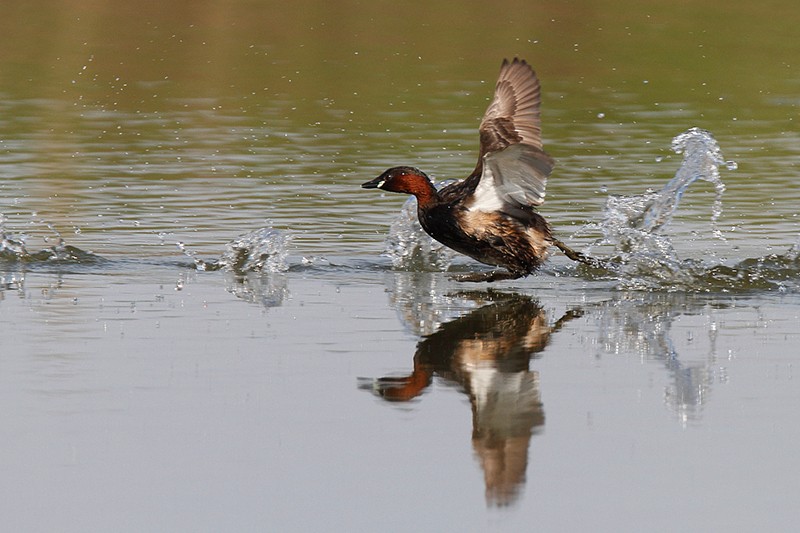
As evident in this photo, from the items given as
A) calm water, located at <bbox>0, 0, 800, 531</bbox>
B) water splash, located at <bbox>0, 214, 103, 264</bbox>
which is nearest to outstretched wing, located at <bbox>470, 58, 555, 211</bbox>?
calm water, located at <bbox>0, 0, 800, 531</bbox>

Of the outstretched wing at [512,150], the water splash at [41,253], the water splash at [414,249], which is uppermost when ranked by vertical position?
the outstretched wing at [512,150]

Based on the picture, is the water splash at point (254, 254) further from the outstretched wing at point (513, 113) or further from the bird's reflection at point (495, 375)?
the outstretched wing at point (513, 113)

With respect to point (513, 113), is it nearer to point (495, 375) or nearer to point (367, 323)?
point (367, 323)

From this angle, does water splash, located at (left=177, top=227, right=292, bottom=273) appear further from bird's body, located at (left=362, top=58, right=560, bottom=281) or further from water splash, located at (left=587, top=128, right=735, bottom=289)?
water splash, located at (left=587, top=128, right=735, bottom=289)

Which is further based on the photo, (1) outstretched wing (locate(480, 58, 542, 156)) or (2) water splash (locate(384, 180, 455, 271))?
(2) water splash (locate(384, 180, 455, 271))

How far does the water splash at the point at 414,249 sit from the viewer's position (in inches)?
446

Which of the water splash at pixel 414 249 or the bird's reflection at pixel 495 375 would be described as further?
the water splash at pixel 414 249

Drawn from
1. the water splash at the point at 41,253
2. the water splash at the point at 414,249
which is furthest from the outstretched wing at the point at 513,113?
the water splash at the point at 41,253

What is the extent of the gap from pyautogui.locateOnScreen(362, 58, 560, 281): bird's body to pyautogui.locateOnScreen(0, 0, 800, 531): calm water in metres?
0.28

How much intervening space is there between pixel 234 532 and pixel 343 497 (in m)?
0.50

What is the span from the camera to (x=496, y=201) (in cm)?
1013

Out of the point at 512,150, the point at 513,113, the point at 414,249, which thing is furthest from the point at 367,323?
the point at 414,249

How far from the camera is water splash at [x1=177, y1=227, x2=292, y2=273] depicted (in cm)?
1105

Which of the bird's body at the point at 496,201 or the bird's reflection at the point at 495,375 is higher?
the bird's body at the point at 496,201
